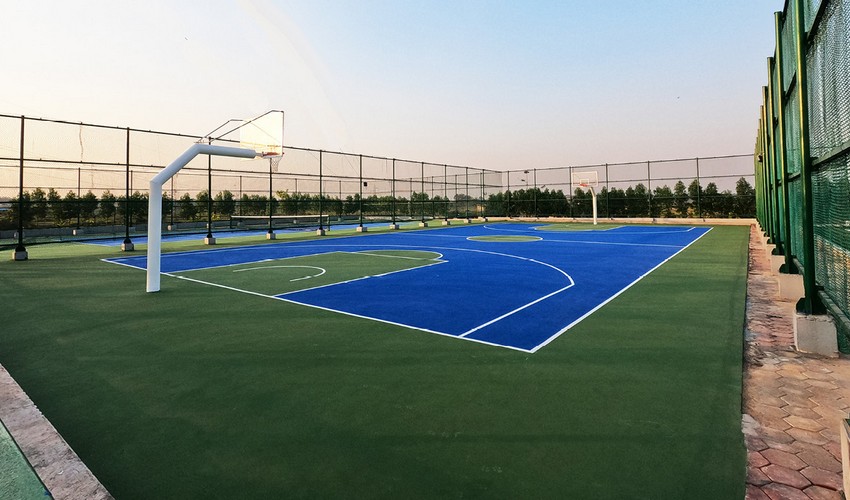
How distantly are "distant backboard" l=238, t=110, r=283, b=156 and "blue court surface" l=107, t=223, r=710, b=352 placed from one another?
9.99ft

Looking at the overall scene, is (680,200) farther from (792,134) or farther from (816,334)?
(816,334)

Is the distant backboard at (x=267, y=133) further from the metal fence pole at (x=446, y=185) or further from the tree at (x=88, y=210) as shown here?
the metal fence pole at (x=446, y=185)

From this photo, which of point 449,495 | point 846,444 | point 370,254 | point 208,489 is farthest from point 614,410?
point 370,254

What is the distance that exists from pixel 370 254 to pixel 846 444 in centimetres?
1190

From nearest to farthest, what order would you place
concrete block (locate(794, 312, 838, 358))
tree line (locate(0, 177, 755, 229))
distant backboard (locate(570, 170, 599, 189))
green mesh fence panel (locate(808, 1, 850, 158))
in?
green mesh fence panel (locate(808, 1, 850, 158)) → concrete block (locate(794, 312, 838, 358)) → tree line (locate(0, 177, 755, 229)) → distant backboard (locate(570, 170, 599, 189))

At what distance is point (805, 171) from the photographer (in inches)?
174

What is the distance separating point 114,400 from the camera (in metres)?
3.33

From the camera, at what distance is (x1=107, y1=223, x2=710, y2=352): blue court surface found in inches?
209

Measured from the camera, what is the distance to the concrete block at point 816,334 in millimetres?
4156

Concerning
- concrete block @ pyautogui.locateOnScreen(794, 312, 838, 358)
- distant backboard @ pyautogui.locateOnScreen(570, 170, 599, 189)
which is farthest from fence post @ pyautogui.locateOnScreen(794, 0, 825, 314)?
distant backboard @ pyautogui.locateOnScreen(570, 170, 599, 189)

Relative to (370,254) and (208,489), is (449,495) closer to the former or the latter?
(208,489)

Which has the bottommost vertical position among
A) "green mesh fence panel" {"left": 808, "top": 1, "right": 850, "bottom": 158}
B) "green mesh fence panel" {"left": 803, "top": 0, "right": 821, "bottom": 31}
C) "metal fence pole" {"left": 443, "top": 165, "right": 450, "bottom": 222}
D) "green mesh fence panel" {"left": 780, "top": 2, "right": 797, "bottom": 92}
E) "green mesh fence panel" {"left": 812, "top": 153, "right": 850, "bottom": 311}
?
"green mesh fence panel" {"left": 812, "top": 153, "right": 850, "bottom": 311}

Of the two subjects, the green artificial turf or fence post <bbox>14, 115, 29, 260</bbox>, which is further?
fence post <bbox>14, 115, 29, 260</bbox>

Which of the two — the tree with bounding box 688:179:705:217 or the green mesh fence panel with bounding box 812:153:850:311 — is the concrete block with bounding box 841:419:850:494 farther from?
the tree with bounding box 688:179:705:217
